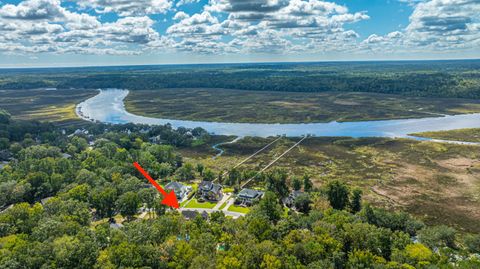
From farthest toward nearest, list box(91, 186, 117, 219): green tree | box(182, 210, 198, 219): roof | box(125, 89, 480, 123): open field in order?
box(125, 89, 480, 123): open field < box(91, 186, 117, 219): green tree < box(182, 210, 198, 219): roof

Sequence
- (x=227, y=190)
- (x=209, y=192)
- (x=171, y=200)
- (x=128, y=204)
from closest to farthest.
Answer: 1. (x=128, y=204)
2. (x=171, y=200)
3. (x=209, y=192)
4. (x=227, y=190)

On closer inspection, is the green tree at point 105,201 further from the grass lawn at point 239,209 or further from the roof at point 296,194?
the roof at point 296,194

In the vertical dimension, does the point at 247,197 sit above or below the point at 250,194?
below

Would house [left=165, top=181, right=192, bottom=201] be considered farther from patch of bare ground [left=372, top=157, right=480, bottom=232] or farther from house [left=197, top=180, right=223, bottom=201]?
patch of bare ground [left=372, top=157, right=480, bottom=232]

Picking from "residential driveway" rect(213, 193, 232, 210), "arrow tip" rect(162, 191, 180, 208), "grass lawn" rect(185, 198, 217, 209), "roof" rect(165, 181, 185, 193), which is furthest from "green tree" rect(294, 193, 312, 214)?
"roof" rect(165, 181, 185, 193)

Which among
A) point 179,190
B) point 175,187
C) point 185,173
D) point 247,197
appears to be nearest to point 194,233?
point 247,197

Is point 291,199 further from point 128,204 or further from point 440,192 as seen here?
point 440,192
